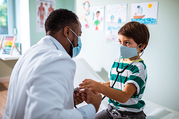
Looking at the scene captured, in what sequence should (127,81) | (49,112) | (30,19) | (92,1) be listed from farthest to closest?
(30,19) < (92,1) < (127,81) < (49,112)

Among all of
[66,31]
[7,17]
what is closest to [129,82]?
[66,31]

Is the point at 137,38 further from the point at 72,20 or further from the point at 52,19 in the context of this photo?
the point at 52,19

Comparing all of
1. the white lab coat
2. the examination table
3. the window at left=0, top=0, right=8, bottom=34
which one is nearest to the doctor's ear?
the white lab coat

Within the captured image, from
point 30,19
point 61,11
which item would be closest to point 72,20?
point 61,11

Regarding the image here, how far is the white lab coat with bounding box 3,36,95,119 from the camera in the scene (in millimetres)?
653

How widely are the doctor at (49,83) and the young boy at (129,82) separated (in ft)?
0.49

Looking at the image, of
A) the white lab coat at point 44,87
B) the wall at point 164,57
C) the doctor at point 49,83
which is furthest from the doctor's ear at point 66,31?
the wall at point 164,57

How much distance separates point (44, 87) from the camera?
2.18 feet

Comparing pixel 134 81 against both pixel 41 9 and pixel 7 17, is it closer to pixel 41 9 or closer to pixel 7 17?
pixel 41 9

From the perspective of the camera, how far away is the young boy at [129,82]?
42.1 inches

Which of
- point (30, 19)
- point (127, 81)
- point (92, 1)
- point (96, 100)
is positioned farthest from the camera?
point (30, 19)

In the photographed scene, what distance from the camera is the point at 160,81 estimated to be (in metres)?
2.19

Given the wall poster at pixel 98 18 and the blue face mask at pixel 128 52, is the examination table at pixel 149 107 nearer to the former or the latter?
the wall poster at pixel 98 18

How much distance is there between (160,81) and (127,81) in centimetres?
130
